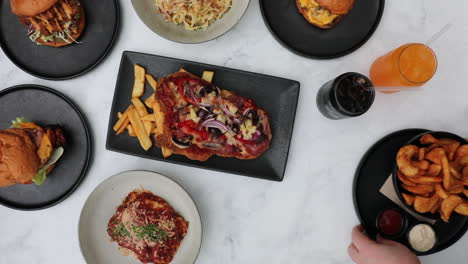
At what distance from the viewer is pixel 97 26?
2.04 meters

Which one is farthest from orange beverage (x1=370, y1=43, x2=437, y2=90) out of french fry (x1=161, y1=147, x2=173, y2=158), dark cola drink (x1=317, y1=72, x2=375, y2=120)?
french fry (x1=161, y1=147, x2=173, y2=158)

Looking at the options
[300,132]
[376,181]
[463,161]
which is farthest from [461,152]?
[300,132]

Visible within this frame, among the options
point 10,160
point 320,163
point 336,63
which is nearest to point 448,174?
point 320,163

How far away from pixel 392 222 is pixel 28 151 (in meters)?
1.90

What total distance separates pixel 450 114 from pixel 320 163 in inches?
31.4

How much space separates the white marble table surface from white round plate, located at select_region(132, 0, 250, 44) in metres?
0.11

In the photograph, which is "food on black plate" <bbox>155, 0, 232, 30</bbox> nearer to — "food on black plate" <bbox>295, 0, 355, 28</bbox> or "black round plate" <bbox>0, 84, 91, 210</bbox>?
"food on black plate" <bbox>295, 0, 355, 28</bbox>

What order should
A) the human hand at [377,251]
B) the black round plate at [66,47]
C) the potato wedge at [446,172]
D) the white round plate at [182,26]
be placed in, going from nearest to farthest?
the potato wedge at [446,172] < the human hand at [377,251] < the white round plate at [182,26] < the black round plate at [66,47]

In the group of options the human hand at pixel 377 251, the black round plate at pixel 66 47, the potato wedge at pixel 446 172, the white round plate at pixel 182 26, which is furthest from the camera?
the black round plate at pixel 66 47

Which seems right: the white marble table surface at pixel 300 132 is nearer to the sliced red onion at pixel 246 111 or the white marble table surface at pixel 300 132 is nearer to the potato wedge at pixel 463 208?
the sliced red onion at pixel 246 111

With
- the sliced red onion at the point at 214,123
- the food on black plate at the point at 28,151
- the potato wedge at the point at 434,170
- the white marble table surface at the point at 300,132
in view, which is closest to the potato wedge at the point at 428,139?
the potato wedge at the point at 434,170

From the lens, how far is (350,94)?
184 cm

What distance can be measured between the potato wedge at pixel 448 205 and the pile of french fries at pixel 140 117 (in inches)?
53.1

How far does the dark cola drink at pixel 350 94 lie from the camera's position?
5.94 feet
